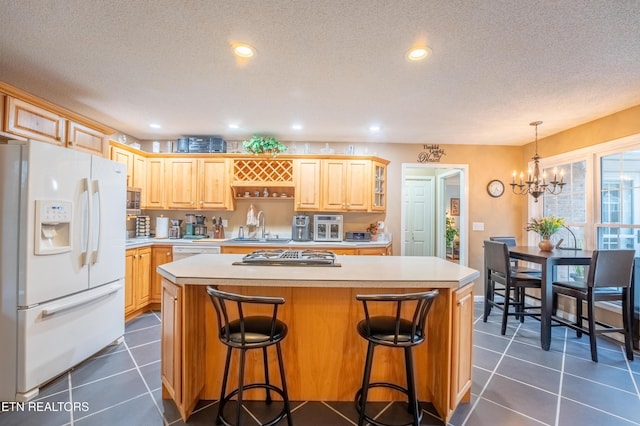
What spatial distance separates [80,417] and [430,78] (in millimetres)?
3483

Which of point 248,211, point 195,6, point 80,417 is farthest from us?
point 248,211

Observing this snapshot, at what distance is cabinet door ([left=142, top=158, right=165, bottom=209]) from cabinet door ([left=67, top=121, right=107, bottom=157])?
1252mm

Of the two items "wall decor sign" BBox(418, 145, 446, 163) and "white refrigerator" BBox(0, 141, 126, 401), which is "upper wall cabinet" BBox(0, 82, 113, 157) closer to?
"white refrigerator" BBox(0, 141, 126, 401)

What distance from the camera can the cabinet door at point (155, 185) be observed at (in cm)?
439

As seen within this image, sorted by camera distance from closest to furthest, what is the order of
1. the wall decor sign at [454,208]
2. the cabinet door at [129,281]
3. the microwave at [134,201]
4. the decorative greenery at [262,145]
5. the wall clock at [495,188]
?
1. the cabinet door at [129,281]
2. the microwave at [134,201]
3. the decorative greenery at [262,145]
4. the wall clock at [495,188]
5. the wall decor sign at [454,208]

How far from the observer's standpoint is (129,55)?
222 centimetres

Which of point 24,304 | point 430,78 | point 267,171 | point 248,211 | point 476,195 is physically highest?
point 430,78

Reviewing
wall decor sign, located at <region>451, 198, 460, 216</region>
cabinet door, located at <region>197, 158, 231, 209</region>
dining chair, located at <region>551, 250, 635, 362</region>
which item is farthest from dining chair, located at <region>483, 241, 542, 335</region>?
wall decor sign, located at <region>451, 198, 460, 216</region>

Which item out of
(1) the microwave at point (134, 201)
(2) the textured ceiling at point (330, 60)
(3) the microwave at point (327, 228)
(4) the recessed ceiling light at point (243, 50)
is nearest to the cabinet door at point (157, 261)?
(1) the microwave at point (134, 201)

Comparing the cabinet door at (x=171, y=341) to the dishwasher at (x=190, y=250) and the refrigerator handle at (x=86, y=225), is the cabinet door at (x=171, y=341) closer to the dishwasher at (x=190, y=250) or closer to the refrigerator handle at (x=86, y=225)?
the refrigerator handle at (x=86, y=225)

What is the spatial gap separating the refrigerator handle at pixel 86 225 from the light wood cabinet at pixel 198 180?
192 centimetres

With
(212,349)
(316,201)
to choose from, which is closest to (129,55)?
(212,349)

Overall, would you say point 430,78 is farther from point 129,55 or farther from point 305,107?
point 129,55

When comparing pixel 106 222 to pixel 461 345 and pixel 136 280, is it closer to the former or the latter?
pixel 136 280
